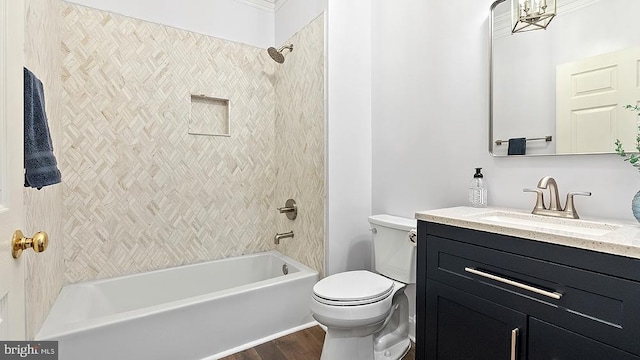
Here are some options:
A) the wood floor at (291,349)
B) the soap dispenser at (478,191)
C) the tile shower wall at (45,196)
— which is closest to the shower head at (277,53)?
the tile shower wall at (45,196)

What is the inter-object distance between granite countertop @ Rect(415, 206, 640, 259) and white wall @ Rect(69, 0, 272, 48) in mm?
2257

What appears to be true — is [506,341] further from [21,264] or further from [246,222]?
[246,222]

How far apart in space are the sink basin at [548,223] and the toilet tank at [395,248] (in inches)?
19.7

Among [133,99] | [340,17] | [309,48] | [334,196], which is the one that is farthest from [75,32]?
[334,196]

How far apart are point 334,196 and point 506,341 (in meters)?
1.34

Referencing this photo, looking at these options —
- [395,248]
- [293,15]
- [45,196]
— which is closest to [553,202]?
[395,248]

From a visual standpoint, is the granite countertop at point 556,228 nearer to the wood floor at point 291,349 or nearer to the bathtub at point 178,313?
the wood floor at point 291,349

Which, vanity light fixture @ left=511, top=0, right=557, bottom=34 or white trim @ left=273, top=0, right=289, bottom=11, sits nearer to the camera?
vanity light fixture @ left=511, top=0, right=557, bottom=34

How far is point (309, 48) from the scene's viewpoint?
7.75ft

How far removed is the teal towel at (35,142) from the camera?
1055mm

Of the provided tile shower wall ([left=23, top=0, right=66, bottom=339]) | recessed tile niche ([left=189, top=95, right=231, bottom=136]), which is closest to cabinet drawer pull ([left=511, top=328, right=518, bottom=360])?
tile shower wall ([left=23, top=0, right=66, bottom=339])

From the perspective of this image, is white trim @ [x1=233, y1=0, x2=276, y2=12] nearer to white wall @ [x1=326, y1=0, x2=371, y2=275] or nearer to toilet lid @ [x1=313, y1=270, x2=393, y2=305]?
white wall @ [x1=326, y1=0, x2=371, y2=275]

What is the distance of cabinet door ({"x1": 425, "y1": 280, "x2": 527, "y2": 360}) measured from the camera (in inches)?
41.6

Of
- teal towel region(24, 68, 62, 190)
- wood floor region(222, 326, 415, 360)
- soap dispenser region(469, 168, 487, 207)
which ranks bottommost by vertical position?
wood floor region(222, 326, 415, 360)
